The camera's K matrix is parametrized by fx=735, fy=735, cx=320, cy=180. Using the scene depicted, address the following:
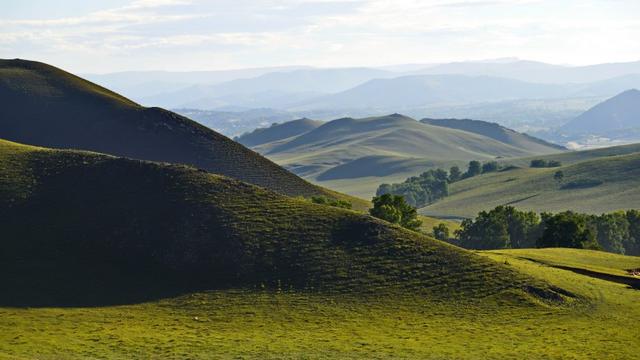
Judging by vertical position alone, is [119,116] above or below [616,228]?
above

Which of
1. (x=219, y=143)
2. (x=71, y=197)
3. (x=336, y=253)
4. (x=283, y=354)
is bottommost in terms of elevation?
(x=283, y=354)

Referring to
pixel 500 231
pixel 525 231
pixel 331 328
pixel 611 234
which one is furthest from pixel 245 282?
pixel 611 234

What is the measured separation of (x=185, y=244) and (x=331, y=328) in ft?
90.7

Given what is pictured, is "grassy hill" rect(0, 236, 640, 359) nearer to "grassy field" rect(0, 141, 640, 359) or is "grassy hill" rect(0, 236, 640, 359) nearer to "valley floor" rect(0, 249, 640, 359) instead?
"valley floor" rect(0, 249, 640, 359)

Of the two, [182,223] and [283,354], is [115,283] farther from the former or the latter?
[283,354]

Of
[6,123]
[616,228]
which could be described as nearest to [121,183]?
[6,123]

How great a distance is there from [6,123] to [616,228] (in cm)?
14253

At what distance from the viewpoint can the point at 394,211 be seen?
126 meters

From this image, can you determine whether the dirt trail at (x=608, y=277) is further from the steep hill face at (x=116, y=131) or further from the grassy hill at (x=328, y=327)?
the steep hill face at (x=116, y=131)

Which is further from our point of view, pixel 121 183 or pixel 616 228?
pixel 616 228

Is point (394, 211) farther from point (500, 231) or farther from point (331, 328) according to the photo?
point (331, 328)

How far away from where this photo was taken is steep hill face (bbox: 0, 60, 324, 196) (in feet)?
566

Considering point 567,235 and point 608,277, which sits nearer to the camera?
point 608,277

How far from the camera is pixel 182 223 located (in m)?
94.9
